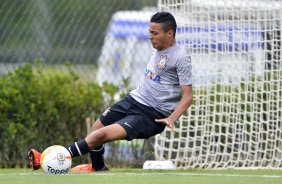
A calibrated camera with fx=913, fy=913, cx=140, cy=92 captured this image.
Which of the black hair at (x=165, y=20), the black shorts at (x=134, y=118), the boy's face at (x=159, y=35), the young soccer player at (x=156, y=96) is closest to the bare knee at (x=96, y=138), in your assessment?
the young soccer player at (x=156, y=96)

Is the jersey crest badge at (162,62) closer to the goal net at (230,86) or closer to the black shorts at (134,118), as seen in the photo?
the black shorts at (134,118)

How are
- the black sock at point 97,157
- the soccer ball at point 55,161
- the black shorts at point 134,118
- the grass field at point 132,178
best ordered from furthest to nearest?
the black sock at point 97,157
the black shorts at point 134,118
the soccer ball at point 55,161
the grass field at point 132,178

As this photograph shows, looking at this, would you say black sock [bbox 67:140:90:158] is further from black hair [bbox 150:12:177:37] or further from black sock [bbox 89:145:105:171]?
black hair [bbox 150:12:177:37]

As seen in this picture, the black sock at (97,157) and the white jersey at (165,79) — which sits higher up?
the white jersey at (165,79)

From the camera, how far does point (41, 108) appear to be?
39.4 ft

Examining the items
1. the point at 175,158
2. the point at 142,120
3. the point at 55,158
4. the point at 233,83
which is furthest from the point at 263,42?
the point at 55,158

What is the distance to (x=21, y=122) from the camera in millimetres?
11789

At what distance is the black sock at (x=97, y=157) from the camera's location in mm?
9711

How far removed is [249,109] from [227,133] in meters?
0.43

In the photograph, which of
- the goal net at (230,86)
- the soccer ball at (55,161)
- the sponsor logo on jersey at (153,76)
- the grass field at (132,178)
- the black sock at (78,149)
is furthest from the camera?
the goal net at (230,86)

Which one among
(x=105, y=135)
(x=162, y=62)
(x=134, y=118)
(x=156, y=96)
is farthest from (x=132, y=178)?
(x=162, y=62)

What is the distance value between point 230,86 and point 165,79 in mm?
2714

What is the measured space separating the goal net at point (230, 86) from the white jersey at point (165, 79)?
2.34 metres

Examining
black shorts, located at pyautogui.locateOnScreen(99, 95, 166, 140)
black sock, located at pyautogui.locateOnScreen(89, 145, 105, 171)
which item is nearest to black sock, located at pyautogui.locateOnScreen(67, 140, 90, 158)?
black shorts, located at pyautogui.locateOnScreen(99, 95, 166, 140)
